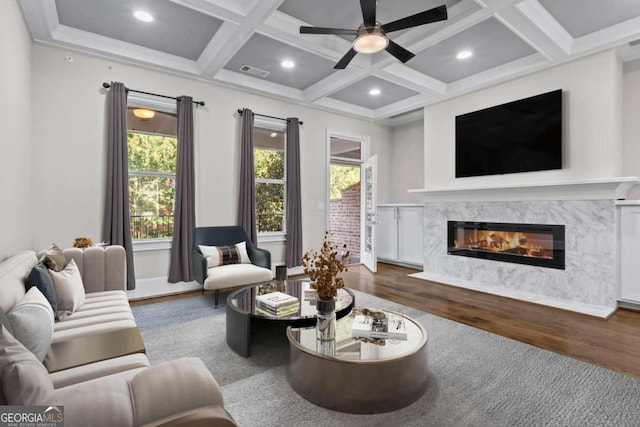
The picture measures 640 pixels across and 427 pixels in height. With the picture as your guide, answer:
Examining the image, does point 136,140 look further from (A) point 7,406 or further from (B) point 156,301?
(A) point 7,406

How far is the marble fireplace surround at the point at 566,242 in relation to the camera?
143 inches

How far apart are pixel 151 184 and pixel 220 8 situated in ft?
7.85

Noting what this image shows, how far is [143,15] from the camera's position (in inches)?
128

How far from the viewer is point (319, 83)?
4973 mm

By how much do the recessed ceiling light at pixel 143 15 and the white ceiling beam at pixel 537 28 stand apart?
3.37m

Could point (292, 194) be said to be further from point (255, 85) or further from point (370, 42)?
point (370, 42)

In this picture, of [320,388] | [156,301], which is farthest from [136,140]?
[320,388]

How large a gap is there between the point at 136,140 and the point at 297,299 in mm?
3075

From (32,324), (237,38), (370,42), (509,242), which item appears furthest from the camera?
(509,242)

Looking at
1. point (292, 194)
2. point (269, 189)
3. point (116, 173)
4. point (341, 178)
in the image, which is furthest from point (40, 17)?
point (341, 178)

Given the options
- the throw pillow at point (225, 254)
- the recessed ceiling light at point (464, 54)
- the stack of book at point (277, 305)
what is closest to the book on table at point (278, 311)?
the stack of book at point (277, 305)

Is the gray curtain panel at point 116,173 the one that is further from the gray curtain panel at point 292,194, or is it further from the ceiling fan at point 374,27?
the ceiling fan at point 374,27

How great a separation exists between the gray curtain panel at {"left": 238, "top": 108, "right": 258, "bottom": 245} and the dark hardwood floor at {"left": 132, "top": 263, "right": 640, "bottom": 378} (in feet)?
3.87

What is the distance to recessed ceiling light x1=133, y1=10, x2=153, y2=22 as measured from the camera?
3.20 meters
